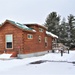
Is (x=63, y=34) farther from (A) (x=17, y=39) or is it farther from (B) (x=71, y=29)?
(A) (x=17, y=39)

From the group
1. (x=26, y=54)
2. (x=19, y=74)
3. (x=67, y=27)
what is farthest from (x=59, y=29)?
(x=19, y=74)

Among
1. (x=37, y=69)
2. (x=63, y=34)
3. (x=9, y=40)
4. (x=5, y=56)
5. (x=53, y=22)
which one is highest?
(x=53, y=22)

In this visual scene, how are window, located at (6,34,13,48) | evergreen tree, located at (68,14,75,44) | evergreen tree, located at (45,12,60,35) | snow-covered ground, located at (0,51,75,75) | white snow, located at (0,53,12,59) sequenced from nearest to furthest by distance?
snow-covered ground, located at (0,51,75,75) < white snow, located at (0,53,12,59) < window, located at (6,34,13,48) < evergreen tree, located at (68,14,75,44) < evergreen tree, located at (45,12,60,35)

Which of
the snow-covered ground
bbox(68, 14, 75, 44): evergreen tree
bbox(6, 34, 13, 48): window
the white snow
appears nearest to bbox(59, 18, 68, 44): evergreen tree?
bbox(68, 14, 75, 44): evergreen tree

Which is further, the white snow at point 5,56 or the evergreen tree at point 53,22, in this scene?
the evergreen tree at point 53,22

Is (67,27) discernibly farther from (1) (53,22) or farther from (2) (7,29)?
(2) (7,29)

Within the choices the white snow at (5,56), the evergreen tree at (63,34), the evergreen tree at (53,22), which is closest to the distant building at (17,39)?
the white snow at (5,56)

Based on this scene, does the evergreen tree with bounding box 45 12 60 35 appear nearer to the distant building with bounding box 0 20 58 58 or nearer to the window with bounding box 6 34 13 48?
the distant building with bounding box 0 20 58 58

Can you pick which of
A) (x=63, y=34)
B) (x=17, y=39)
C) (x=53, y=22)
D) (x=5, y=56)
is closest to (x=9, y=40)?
(x=17, y=39)

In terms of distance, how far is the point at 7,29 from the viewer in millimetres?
24719

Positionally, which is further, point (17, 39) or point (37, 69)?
point (17, 39)

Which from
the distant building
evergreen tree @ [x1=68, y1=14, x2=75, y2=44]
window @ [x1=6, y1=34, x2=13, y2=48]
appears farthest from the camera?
evergreen tree @ [x1=68, y1=14, x2=75, y2=44]

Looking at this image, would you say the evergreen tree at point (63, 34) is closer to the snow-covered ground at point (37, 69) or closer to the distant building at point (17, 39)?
the distant building at point (17, 39)

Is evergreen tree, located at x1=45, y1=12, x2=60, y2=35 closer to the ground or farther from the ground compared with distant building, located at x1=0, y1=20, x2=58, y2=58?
farther from the ground
